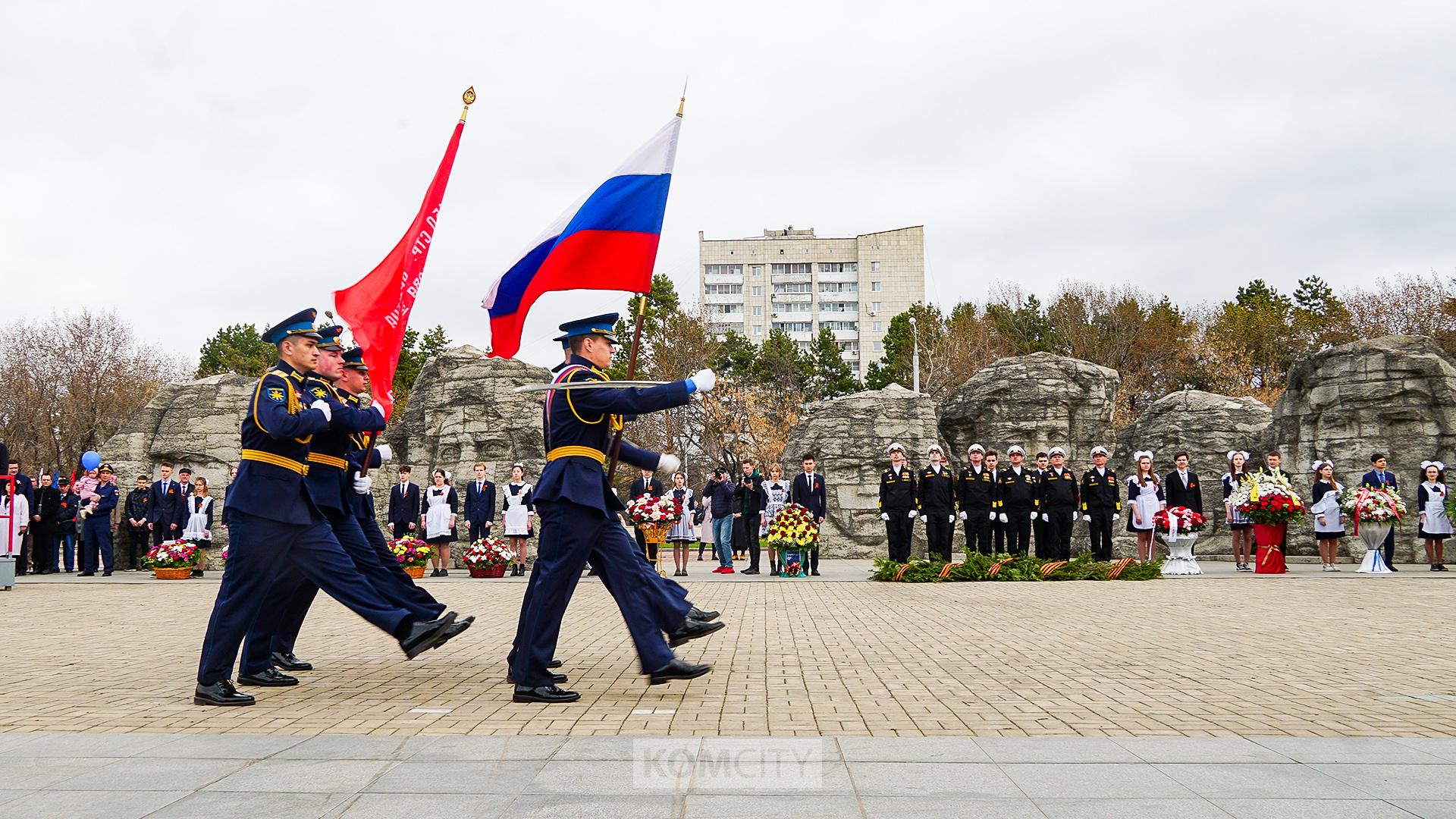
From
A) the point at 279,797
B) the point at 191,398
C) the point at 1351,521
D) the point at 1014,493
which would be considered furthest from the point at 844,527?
the point at 279,797

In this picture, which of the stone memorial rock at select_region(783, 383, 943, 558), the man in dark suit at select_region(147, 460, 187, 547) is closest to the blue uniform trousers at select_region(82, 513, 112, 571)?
the man in dark suit at select_region(147, 460, 187, 547)

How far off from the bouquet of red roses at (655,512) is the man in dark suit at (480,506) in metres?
3.26

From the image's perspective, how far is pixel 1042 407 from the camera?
1111 inches

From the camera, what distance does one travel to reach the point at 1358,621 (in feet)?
33.7

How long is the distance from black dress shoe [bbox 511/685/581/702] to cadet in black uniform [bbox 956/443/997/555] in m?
14.7

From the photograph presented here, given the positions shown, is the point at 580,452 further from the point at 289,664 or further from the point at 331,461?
the point at 289,664

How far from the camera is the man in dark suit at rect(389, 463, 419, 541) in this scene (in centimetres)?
1925

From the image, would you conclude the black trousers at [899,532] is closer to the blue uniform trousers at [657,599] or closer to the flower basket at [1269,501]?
the flower basket at [1269,501]

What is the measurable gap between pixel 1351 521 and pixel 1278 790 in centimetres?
1671

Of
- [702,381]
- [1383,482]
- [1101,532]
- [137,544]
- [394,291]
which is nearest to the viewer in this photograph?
[702,381]

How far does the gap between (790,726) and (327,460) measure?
3.85m

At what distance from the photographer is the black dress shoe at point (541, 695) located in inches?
240

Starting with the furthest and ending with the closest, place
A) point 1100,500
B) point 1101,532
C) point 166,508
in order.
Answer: point 166,508
point 1101,532
point 1100,500

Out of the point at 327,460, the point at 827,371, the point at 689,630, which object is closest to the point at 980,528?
the point at 689,630
